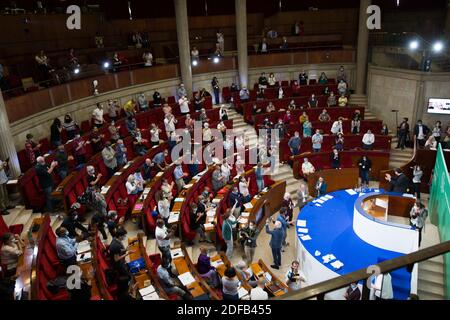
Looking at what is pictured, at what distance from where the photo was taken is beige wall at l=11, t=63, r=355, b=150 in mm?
11680

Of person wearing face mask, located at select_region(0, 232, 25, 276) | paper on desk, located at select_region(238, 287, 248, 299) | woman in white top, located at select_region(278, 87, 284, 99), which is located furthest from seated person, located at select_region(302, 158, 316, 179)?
person wearing face mask, located at select_region(0, 232, 25, 276)

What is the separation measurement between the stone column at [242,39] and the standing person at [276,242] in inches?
441

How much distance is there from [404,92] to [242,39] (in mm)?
7606

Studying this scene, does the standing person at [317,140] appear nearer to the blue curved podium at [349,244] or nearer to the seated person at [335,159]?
the seated person at [335,159]

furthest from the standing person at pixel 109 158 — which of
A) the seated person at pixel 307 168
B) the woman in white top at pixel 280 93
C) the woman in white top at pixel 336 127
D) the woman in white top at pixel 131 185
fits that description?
the woman in white top at pixel 280 93

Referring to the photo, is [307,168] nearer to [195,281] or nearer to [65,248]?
[195,281]

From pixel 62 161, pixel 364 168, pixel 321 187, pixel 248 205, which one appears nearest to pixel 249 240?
pixel 248 205

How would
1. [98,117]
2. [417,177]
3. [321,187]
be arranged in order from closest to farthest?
[417,177], [321,187], [98,117]

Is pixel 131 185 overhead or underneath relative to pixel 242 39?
underneath

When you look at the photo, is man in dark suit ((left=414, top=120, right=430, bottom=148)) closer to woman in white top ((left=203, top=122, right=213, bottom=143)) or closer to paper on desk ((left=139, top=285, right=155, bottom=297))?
woman in white top ((left=203, top=122, right=213, bottom=143))

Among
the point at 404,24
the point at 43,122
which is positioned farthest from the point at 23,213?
the point at 404,24

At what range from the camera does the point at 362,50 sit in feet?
64.0

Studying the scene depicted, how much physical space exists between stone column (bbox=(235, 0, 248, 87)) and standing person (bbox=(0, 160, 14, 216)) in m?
12.3

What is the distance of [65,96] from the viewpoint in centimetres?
1345
